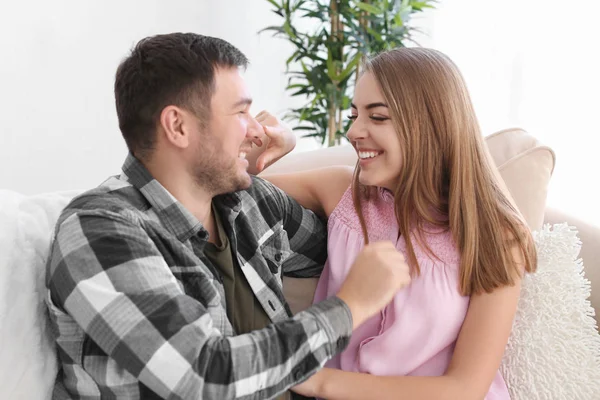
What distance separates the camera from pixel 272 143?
1.47 meters

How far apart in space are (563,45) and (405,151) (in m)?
1.80

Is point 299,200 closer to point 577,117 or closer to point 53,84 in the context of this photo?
point 53,84

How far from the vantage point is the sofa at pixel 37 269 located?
3.28 ft

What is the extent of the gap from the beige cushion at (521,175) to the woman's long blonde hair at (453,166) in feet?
0.61

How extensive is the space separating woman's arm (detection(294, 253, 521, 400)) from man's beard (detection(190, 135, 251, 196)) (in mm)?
387

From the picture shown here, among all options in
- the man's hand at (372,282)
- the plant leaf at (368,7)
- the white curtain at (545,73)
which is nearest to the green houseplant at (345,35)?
the plant leaf at (368,7)

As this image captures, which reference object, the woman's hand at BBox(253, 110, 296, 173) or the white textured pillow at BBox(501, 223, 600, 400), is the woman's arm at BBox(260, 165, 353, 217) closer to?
the woman's hand at BBox(253, 110, 296, 173)

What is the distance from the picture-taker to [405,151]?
1.27 metres

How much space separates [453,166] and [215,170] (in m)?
0.46

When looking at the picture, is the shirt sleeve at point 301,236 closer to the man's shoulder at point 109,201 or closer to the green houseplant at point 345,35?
the man's shoulder at point 109,201

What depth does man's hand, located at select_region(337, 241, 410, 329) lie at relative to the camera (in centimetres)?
104

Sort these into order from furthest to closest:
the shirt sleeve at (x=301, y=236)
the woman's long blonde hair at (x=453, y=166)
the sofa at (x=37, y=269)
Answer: the shirt sleeve at (x=301, y=236) < the woman's long blonde hair at (x=453, y=166) < the sofa at (x=37, y=269)

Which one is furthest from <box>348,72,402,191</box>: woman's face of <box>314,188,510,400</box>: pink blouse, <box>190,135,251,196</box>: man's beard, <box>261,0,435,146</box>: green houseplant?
<box>261,0,435,146</box>: green houseplant

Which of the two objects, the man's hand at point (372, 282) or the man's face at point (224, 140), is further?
the man's face at point (224, 140)
